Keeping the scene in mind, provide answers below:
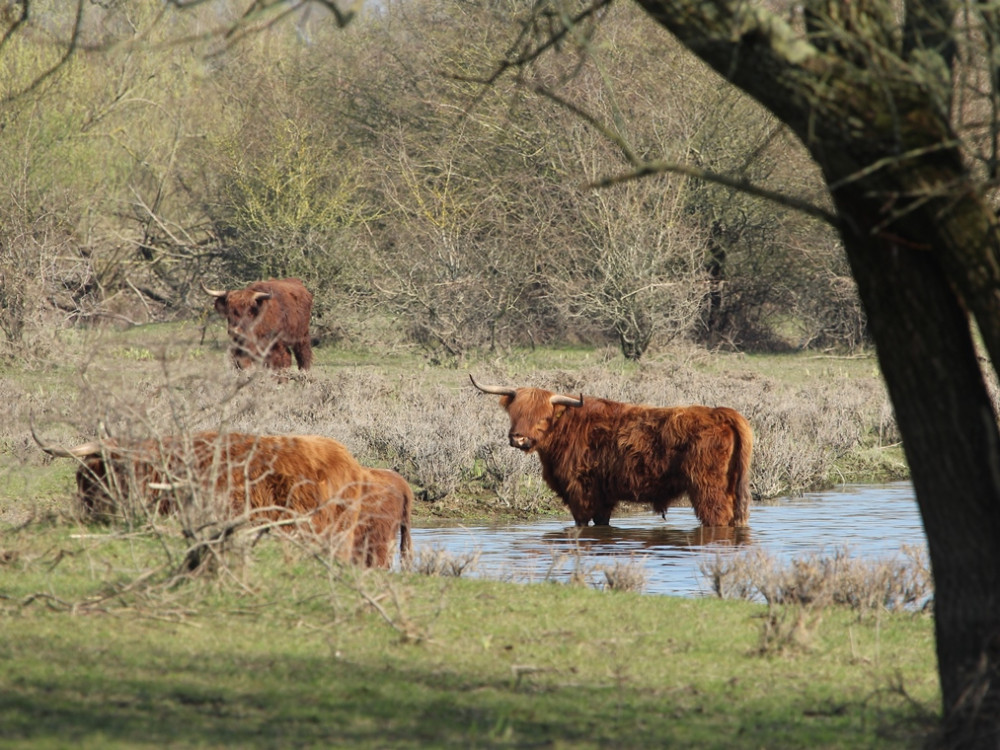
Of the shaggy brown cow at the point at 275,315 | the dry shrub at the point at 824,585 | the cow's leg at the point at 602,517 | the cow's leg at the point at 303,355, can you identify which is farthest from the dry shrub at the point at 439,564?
the cow's leg at the point at 303,355

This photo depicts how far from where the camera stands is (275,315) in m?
21.7

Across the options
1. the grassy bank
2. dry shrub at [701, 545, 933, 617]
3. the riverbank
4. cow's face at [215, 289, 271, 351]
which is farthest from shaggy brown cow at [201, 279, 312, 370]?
the grassy bank

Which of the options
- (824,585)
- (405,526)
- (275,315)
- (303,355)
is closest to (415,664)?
(824,585)

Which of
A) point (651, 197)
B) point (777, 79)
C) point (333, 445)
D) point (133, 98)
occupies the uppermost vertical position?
point (133, 98)

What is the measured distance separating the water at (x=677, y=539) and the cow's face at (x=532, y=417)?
2.67 ft

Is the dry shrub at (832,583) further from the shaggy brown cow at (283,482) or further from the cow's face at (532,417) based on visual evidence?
the cow's face at (532,417)

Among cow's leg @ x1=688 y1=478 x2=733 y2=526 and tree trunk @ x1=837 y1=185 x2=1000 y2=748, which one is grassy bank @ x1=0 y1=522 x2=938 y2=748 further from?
cow's leg @ x1=688 y1=478 x2=733 y2=526

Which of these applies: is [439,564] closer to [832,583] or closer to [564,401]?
[832,583]

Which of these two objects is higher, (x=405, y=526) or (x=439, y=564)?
(x=405, y=526)

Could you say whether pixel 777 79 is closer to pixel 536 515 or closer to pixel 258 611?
pixel 258 611

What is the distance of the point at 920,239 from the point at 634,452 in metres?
7.99

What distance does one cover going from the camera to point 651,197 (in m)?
26.5

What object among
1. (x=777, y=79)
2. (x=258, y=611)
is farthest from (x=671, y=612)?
(x=777, y=79)

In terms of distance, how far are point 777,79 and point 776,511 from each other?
10056mm
